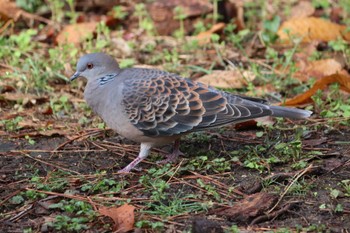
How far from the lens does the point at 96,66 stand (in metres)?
5.01

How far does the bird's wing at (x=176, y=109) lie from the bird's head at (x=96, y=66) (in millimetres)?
351

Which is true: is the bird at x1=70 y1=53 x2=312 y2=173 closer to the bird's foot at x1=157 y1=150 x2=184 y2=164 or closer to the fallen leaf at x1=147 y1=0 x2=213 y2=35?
the bird's foot at x1=157 y1=150 x2=184 y2=164

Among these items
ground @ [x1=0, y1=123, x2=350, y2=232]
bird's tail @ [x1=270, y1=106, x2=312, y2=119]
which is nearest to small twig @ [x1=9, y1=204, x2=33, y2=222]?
ground @ [x1=0, y1=123, x2=350, y2=232]

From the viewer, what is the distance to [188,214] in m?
3.78

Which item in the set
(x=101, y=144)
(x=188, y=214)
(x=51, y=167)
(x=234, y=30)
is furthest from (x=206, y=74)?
(x=188, y=214)

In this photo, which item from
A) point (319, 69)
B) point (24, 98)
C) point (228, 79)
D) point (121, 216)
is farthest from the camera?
point (319, 69)

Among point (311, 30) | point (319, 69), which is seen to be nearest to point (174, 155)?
point (319, 69)

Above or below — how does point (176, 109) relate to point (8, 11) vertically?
below

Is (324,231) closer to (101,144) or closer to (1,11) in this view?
(101,144)

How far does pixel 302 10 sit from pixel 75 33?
2.84 meters

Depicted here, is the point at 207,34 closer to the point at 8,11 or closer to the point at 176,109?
the point at 8,11

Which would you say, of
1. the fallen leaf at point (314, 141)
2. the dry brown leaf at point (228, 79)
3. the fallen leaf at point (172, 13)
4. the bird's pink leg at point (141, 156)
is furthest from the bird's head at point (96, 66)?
the fallen leaf at point (172, 13)

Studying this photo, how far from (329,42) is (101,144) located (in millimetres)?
2967

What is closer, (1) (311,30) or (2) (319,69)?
(2) (319,69)
